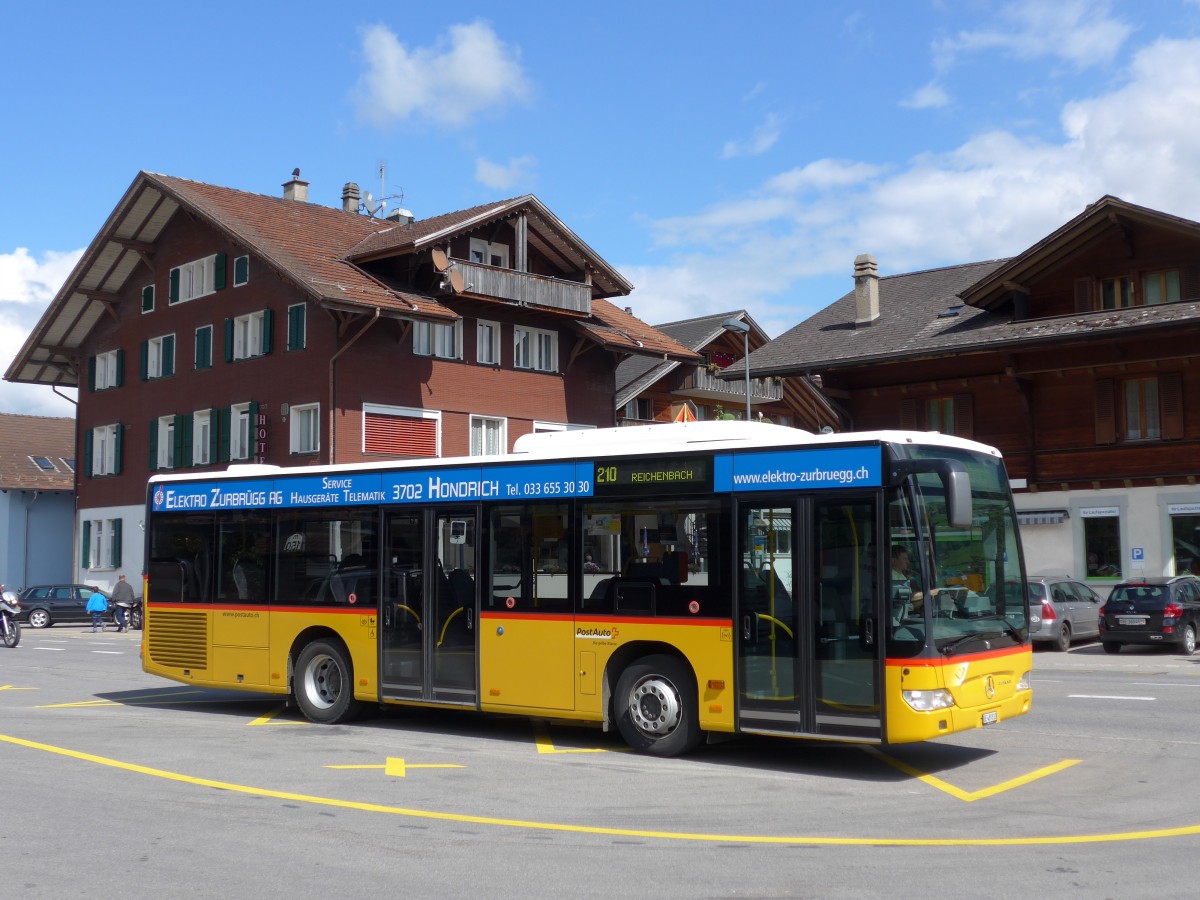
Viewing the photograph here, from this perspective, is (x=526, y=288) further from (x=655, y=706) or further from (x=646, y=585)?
(x=655, y=706)

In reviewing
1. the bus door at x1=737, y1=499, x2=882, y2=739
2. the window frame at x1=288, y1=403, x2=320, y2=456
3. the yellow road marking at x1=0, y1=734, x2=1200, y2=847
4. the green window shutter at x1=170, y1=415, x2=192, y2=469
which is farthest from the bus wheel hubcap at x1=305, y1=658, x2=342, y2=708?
the green window shutter at x1=170, y1=415, x2=192, y2=469

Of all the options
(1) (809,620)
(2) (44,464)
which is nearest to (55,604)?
(2) (44,464)

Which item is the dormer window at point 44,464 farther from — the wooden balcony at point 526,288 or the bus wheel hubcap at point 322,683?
the bus wheel hubcap at point 322,683

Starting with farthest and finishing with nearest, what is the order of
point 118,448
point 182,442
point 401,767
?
point 118,448
point 182,442
point 401,767

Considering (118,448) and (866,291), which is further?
(118,448)

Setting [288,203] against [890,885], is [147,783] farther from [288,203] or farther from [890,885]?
[288,203]

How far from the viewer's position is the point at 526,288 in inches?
1633

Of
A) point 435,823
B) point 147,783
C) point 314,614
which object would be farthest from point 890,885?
point 314,614

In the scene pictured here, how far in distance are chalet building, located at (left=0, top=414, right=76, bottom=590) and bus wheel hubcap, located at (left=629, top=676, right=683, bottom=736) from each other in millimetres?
45636

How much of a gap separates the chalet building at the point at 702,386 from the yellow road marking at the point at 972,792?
3413 centimetres

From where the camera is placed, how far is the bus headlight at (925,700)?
10.2 m

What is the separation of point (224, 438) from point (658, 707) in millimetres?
32442

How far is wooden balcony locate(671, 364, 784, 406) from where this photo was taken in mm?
56188

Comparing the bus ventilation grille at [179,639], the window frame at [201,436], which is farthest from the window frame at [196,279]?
the bus ventilation grille at [179,639]
